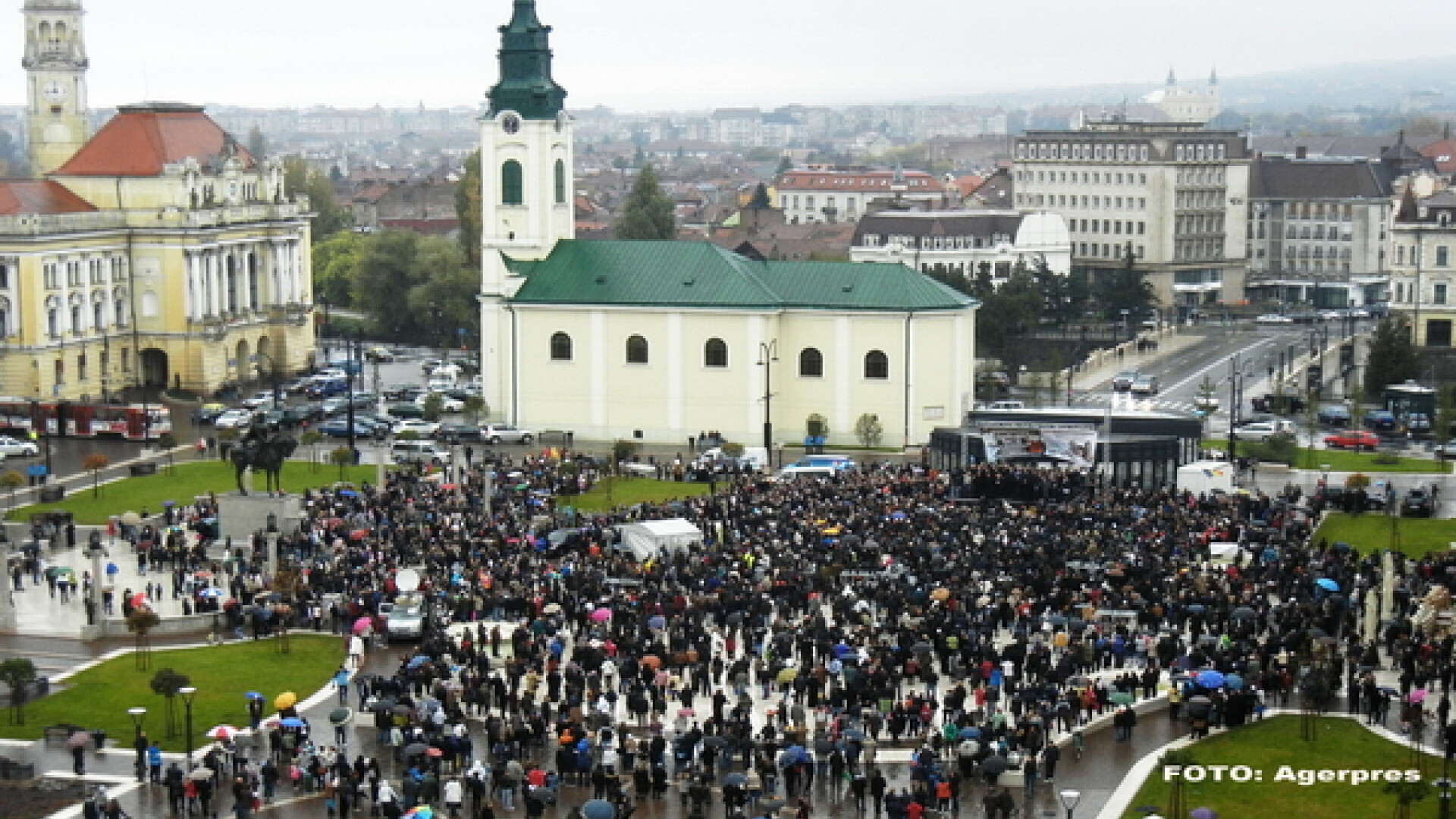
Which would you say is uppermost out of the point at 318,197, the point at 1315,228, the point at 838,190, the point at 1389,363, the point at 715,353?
the point at 318,197

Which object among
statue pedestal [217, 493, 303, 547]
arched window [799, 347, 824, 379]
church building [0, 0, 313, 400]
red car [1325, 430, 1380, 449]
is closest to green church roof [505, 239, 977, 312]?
arched window [799, 347, 824, 379]

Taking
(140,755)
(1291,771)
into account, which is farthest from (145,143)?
(1291,771)

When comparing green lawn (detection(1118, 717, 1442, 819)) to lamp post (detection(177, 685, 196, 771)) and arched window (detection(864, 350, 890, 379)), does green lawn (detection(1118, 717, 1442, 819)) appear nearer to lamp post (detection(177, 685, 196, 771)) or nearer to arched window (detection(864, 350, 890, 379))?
lamp post (detection(177, 685, 196, 771))

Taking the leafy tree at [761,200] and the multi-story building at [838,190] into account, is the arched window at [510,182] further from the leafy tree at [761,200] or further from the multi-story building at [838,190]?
the leafy tree at [761,200]

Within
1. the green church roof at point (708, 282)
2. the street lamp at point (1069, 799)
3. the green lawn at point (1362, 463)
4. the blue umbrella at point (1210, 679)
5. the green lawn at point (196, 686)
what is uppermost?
the green church roof at point (708, 282)

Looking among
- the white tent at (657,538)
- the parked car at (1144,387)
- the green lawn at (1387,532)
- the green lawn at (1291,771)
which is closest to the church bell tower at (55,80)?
the parked car at (1144,387)

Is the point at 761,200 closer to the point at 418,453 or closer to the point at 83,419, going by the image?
the point at 83,419
